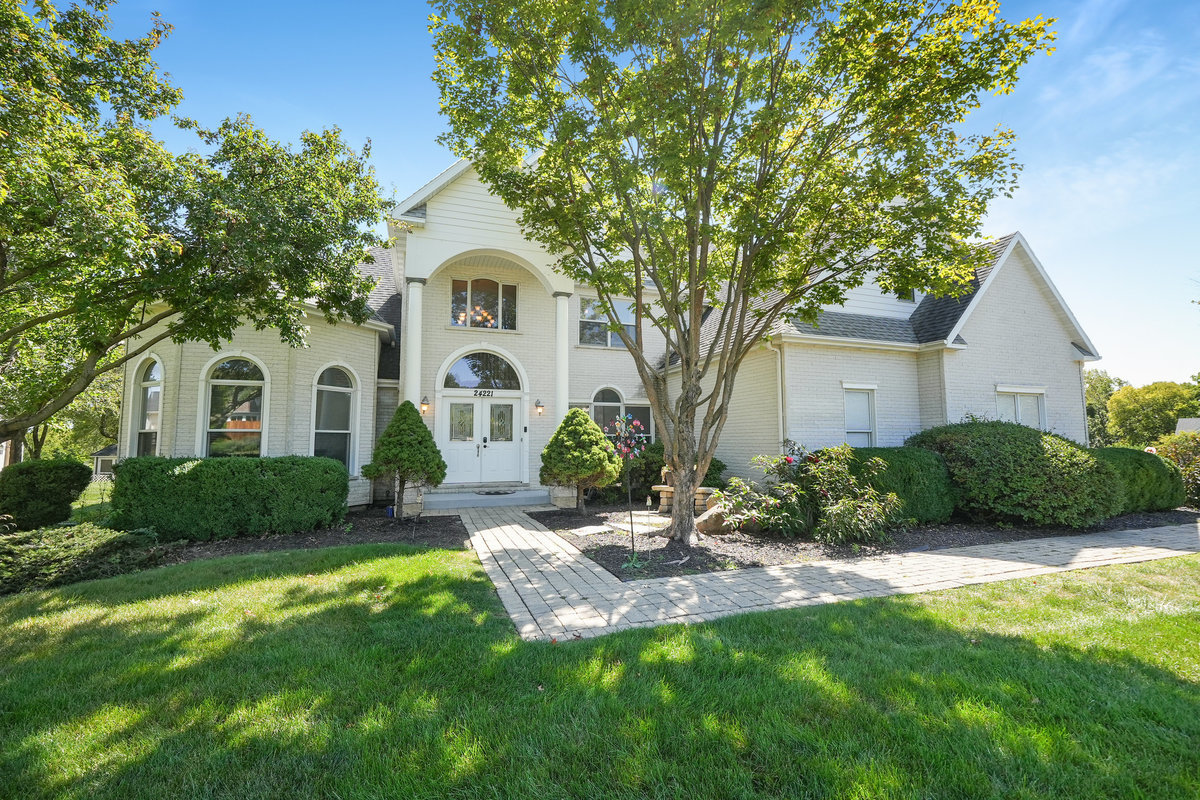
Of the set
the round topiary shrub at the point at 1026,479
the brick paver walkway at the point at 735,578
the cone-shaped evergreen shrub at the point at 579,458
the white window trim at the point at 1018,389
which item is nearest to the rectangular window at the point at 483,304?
the cone-shaped evergreen shrub at the point at 579,458

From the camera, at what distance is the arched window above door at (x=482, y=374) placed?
13305 mm

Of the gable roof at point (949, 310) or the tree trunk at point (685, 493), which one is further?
the gable roof at point (949, 310)

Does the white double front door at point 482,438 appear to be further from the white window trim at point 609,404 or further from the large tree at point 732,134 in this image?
the large tree at point 732,134

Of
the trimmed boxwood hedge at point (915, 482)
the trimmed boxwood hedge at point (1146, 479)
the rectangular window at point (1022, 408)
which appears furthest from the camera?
the rectangular window at point (1022, 408)

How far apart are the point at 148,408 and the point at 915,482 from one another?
15146 mm

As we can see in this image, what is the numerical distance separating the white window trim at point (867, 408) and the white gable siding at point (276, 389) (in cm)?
1128

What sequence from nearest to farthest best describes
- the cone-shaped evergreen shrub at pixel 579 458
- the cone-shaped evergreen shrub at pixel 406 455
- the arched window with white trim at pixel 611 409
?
the cone-shaped evergreen shrub at pixel 406 455
the cone-shaped evergreen shrub at pixel 579 458
the arched window with white trim at pixel 611 409

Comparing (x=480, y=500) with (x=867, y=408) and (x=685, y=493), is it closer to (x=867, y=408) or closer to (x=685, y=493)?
(x=685, y=493)

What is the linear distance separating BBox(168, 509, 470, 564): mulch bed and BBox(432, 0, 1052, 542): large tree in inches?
157

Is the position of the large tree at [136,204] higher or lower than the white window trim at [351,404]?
higher

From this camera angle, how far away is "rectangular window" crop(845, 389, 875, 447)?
1152 centimetres

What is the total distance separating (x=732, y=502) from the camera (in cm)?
834

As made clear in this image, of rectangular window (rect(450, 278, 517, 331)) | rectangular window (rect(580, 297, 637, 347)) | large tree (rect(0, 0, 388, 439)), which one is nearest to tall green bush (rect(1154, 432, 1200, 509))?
rectangular window (rect(580, 297, 637, 347))

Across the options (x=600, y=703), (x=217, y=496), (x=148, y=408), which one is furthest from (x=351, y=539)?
(x=600, y=703)
